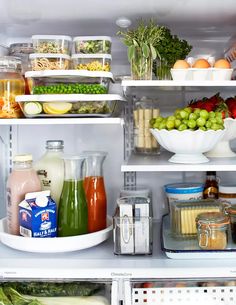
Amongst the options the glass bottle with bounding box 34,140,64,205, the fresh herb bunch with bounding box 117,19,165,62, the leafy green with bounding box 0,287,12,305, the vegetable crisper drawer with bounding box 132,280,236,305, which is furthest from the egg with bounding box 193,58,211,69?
the leafy green with bounding box 0,287,12,305

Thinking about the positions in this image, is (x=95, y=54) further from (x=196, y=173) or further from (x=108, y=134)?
(x=196, y=173)

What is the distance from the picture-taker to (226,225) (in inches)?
51.8

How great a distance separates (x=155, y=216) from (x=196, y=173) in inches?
9.6

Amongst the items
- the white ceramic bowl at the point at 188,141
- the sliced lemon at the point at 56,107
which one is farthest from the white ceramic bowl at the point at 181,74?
the sliced lemon at the point at 56,107

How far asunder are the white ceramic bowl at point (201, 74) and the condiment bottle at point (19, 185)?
584 mm

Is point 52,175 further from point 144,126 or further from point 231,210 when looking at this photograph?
point 231,210

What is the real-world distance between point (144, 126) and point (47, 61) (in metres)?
0.40

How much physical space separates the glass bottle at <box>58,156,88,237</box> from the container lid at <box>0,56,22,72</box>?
339 mm

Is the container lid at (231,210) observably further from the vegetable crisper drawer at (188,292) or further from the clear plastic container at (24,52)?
the clear plastic container at (24,52)

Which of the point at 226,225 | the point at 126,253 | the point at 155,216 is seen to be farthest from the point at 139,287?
the point at 155,216

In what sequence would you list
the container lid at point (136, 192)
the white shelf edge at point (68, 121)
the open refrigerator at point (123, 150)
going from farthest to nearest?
the container lid at point (136, 192) < the white shelf edge at point (68, 121) < the open refrigerator at point (123, 150)

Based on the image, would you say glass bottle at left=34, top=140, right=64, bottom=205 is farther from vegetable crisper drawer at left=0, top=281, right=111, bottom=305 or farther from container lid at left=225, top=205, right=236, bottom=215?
container lid at left=225, top=205, right=236, bottom=215

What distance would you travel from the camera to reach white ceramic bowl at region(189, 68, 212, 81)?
1.38 meters

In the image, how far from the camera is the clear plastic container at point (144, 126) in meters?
1.56
